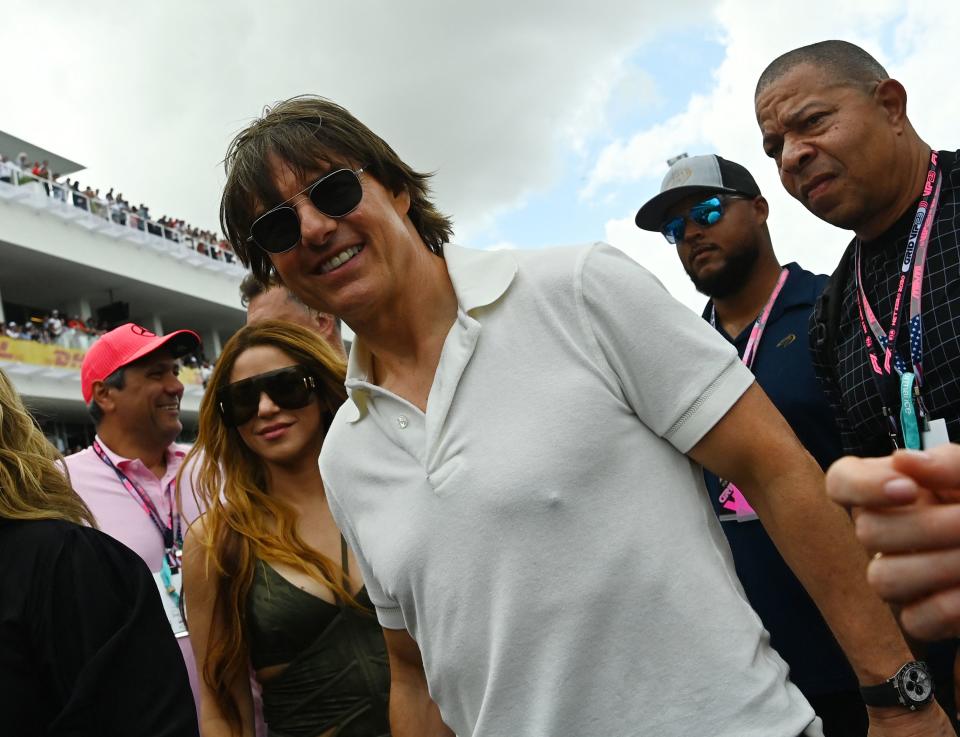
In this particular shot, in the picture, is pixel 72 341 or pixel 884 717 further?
pixel 72 341

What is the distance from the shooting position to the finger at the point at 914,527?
0.69 meters

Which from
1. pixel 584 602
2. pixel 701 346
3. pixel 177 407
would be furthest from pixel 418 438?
pixel 177 407

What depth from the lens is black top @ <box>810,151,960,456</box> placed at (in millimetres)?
1850

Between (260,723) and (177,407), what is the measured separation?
2.15m

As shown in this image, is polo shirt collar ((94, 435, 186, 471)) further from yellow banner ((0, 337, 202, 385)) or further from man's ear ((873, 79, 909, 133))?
yellow banner ((0, 337, 202, 385))

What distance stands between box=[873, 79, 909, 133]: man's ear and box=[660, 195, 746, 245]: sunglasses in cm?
89

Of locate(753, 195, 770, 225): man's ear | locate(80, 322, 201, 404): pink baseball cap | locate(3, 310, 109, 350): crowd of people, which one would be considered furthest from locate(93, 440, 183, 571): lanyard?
locate(3, 310, 109, 350): crowd of people

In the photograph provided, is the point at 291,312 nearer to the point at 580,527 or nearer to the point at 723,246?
the point at 723,246

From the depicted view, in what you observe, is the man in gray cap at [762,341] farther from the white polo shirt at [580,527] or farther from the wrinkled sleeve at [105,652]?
the wrinkled sleeve at [105,652]

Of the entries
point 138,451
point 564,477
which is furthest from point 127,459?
point 564,477

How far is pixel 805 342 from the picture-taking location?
268cm

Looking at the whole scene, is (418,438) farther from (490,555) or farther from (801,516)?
(801,516)

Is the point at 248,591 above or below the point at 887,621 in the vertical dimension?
above

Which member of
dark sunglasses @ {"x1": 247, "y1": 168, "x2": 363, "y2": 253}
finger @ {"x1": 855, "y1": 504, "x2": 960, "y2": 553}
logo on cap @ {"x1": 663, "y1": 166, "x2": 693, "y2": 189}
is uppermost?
logo on cap @ {"x1": 663, "y1": 166, "x2": 693, "y2": 189}
